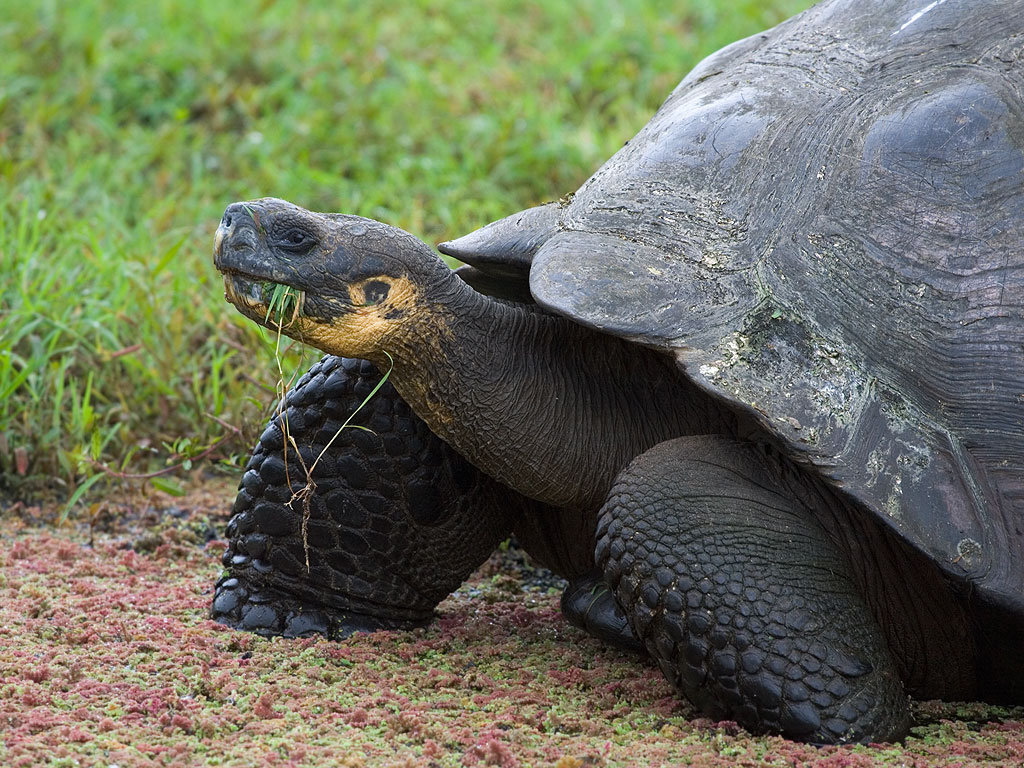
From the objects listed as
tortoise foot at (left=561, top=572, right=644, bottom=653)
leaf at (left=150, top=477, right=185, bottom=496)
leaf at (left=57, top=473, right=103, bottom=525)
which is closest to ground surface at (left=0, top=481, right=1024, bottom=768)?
tortoise foot at (left=561, top=572, right=644, bottom=653)

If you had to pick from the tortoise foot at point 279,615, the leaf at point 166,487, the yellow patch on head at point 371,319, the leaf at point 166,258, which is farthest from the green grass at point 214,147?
the yellow patch on head at point 371,319

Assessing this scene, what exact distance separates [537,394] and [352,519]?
2.16 ft

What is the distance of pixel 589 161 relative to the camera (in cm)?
A: 656

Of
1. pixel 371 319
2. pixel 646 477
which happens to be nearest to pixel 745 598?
pixel 646 477

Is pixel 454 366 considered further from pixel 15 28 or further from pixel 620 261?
pixel 15 28

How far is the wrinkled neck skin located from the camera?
3145mm

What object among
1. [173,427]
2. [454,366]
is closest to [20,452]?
[173,427]

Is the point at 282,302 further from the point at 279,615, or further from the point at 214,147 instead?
the point at 214,147

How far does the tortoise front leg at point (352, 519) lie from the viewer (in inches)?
136

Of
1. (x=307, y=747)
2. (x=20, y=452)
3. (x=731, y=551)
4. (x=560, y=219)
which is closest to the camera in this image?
(x=307, y=747)

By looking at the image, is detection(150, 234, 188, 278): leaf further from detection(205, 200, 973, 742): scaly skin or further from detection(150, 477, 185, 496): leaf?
detection(205, 200, 973, 742): scaly skin

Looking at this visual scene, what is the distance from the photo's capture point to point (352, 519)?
349cm

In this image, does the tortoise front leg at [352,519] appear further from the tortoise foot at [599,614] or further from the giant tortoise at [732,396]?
the tortoise foot at [599,614]

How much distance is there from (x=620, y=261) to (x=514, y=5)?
6523 millimetres
